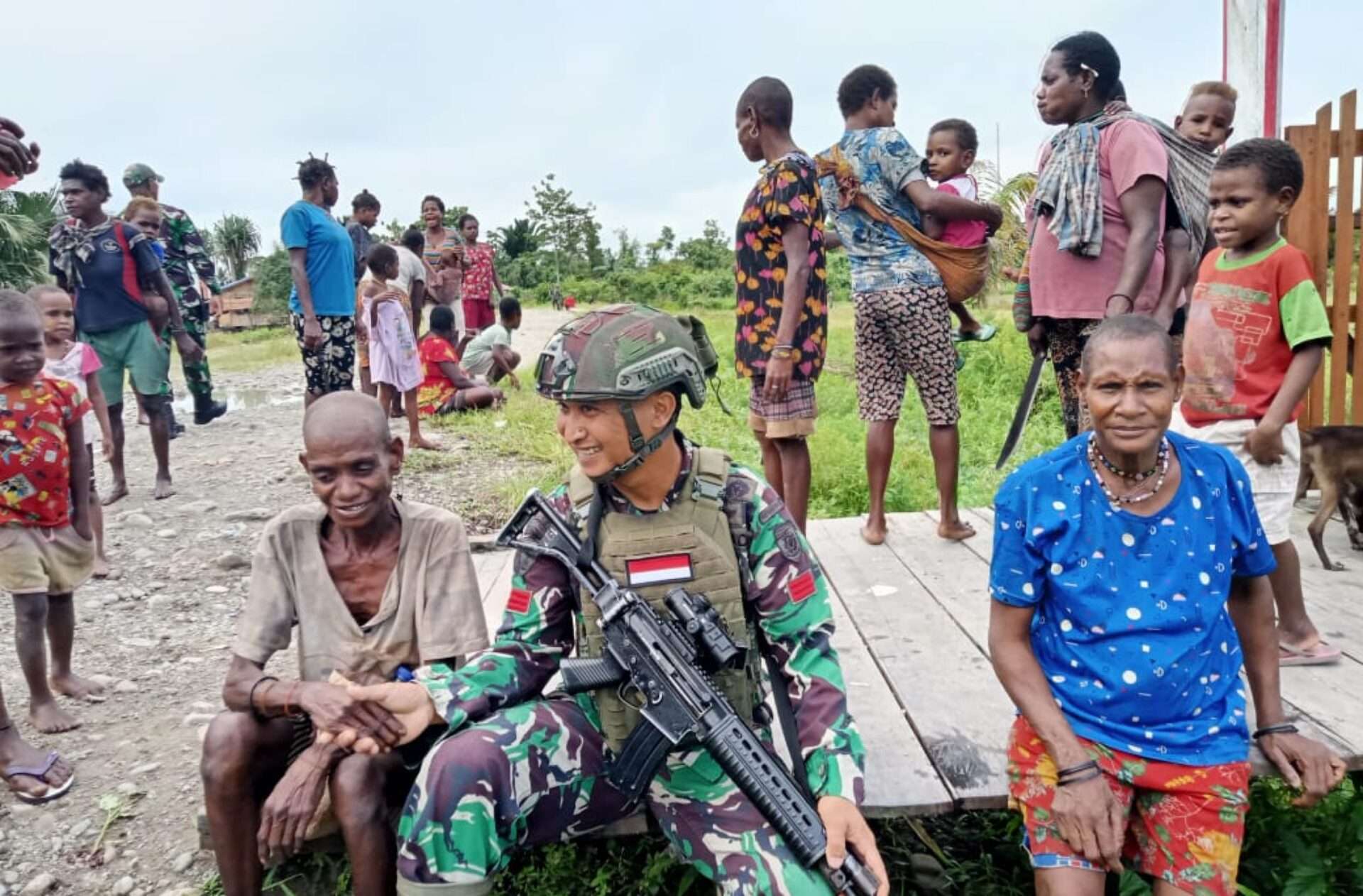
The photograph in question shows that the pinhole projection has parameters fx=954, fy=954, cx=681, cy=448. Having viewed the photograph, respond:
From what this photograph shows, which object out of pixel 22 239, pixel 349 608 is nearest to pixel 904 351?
pixel 349 608

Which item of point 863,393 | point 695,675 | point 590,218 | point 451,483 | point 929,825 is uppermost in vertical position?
point 590,218

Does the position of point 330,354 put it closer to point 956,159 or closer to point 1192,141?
point 956,159

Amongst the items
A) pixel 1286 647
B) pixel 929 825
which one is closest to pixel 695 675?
pixel 929 825

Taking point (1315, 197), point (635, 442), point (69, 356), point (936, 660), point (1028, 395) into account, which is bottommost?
point (936, 660)

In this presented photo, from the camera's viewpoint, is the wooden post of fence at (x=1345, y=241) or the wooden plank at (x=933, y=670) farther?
the wooden post of fence at (x=1345, y=241)

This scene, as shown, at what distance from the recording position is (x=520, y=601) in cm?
215

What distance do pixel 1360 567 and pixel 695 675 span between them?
9.63 feet

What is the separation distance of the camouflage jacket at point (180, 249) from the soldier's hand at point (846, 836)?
7.36m

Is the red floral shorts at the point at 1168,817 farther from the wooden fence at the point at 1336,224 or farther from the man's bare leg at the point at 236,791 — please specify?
the wooden fence at the point at 1336,224

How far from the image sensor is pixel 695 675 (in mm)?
1905

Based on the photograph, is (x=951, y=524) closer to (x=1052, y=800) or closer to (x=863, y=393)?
(x=863, y=393)

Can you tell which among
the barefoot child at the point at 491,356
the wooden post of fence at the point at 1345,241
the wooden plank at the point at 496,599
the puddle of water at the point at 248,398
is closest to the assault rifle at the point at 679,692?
the wooden plank at the point at 496,599

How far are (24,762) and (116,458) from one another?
3630 millimetres

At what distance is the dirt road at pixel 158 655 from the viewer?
275 cm
